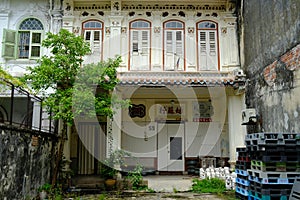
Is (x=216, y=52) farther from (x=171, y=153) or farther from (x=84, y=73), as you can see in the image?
(x=84, y=73)

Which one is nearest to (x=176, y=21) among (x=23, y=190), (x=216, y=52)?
(x=216, y=52)

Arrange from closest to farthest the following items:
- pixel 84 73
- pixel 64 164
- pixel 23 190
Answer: pixel 23 190, pixel 84 73, pixel 64 164

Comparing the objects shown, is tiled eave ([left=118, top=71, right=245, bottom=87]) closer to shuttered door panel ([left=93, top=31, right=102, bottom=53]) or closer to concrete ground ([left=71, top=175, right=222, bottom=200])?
shuttered door panel ([left=93, top=31, right=102, bottom=53])

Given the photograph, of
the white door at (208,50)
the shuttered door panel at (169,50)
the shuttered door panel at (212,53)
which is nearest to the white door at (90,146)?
the shuttered door panel at (169,50)

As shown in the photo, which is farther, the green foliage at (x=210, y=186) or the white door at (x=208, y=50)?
the white door at (x=208, y=50)

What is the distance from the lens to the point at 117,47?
1118 cm

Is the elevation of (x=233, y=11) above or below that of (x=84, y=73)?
above

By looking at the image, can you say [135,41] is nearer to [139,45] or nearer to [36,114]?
[139,45]

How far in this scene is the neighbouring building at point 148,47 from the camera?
1081 centimetres

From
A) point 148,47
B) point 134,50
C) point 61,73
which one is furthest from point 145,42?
point 61,73

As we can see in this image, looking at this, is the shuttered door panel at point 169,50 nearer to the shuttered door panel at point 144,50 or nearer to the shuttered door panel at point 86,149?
the shuttered door panel at point 144,50

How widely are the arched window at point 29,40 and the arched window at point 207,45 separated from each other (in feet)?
19.6

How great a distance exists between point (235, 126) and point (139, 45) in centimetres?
458

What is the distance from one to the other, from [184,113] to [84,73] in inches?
215
